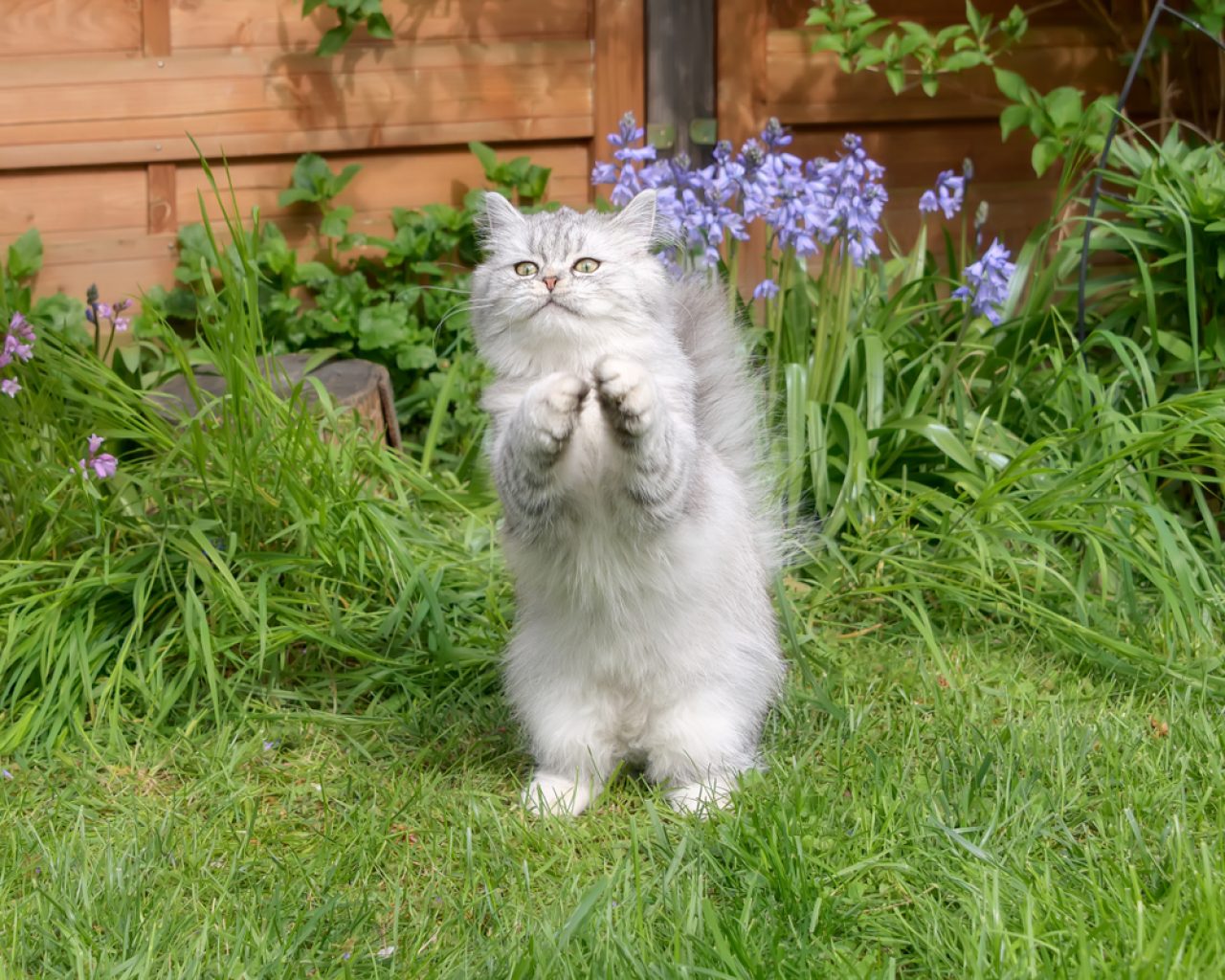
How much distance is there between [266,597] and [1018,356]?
8.04 feet

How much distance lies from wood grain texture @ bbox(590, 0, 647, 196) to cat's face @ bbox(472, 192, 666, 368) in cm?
249

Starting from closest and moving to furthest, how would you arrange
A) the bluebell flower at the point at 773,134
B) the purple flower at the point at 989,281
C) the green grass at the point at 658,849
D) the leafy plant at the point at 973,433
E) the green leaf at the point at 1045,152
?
the green grass at the point at 658,849 < the leafy plant at the point at 973,433 < the purple flower at the point at 989,281 < the bluebell flower at the point at 773,134 < the green leaf at the point at 1045,152

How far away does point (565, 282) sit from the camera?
7.99ft

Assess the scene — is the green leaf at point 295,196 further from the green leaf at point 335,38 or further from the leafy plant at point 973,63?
the leafy plant at point 973,63

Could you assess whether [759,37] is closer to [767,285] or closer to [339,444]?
[767,285]

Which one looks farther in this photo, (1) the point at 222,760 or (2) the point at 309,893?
(1) the point at 222,760

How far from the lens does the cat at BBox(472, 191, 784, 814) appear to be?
2.36 metres

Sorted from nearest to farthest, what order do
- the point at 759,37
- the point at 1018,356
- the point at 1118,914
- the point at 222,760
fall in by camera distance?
the point at 1118,914
the point at 222,760
the point at 1018,356
the point at 759,37

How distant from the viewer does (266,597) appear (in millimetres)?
3184

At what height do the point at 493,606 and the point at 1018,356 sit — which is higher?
the point at 1018,356

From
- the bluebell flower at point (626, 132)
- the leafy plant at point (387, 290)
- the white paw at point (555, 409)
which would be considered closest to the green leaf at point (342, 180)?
the leafy plant at point (387, 290)

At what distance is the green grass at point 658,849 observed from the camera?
2025 millimetres

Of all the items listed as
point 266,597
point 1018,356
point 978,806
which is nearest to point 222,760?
point 266,597

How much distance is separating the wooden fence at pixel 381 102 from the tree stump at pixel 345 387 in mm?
773
